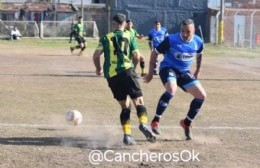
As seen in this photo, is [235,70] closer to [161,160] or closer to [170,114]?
[170,114]

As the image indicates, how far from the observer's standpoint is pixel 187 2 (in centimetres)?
6144

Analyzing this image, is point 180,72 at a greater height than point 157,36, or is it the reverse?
point 180,72

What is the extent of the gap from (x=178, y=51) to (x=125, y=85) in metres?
1.03

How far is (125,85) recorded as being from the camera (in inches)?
359

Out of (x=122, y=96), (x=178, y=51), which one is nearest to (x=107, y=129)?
(x=122, y=96)

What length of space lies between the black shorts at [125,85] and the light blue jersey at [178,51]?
73cm

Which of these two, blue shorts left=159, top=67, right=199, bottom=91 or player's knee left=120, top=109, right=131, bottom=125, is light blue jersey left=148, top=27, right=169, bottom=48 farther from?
player's knee left=120, top=109, right=131, bottom=125

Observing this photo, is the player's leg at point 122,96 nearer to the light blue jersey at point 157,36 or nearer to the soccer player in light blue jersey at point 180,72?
the soccer player in light blue jersey at point 180,72

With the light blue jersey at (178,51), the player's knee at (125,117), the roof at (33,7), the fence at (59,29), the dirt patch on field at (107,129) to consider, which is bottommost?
the fence at (59,29)

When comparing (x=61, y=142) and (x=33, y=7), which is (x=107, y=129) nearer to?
(x=61, y=142)

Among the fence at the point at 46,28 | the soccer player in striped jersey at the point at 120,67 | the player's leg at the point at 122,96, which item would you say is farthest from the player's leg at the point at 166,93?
the fence at the point at 46,28

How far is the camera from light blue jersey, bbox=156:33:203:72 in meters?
9.47

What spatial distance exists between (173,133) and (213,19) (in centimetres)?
5000

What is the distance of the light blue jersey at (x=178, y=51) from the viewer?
9.47 metres
